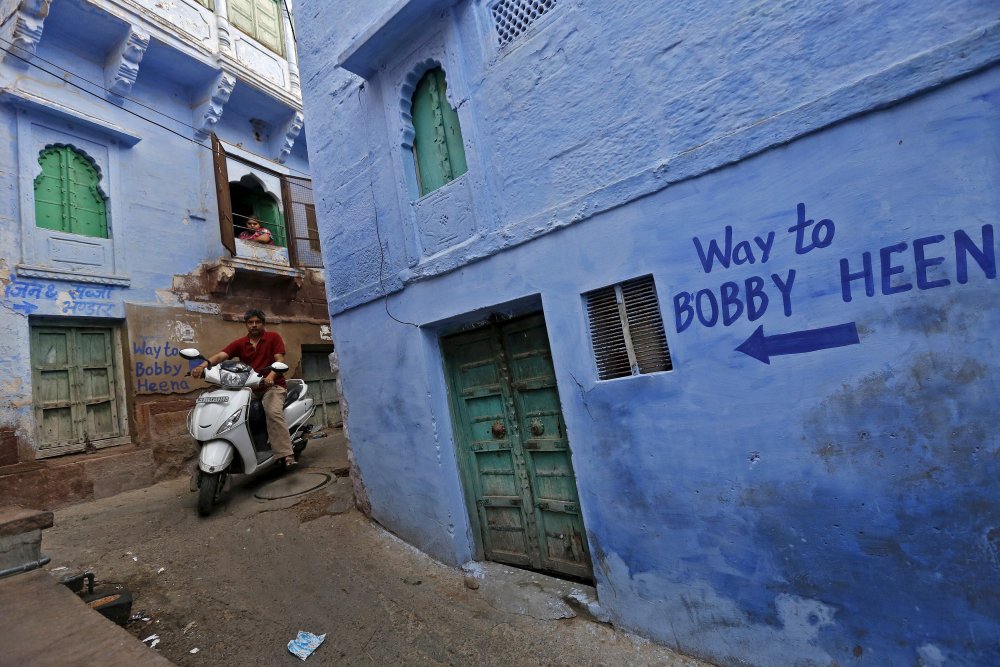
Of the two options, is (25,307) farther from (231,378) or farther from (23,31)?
(23,31)

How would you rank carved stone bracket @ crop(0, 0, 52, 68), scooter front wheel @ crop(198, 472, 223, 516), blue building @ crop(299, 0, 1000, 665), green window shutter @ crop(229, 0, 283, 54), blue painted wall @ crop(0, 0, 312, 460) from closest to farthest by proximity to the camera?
blue building @ crop(299, 0, 1000, 665), scooter front wheel @ crop(198, 472, 223, 516), blue painted wall @ crop(0, 0, 312, 460), carved stone bracket @ crop(0, 0, 52, 68), green window shutter @ crop(229, 0, 283, 54)

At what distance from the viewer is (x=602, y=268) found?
292cm

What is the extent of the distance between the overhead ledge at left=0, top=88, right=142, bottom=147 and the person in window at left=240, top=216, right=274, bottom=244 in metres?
2.02

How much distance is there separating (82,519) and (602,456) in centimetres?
572

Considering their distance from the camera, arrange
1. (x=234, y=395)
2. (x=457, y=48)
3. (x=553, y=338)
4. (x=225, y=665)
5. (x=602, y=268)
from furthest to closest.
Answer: (x=234, y=395)
(x=457, y=48)
(x=553, y=338)
(x=602, y=268)
(x=225, y=665)

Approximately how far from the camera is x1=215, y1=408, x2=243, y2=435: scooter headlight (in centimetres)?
481

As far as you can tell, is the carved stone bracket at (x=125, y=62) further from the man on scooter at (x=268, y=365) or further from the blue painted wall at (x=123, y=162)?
the man on scooter at (x=268, y=365)

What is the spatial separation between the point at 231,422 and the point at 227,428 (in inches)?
2.6

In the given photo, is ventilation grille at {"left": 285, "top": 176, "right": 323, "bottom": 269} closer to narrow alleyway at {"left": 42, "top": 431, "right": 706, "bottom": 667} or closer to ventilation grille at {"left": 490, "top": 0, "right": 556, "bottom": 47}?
narrow alleyway at {"left": 42, "top": 431, "right": 706, "bottom": 667}

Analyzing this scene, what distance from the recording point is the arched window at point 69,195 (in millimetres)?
6668

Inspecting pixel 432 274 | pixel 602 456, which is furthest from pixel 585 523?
pixel 432 274

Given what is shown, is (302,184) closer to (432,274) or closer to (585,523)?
(432,274)

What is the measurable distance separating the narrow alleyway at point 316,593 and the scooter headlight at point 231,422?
2.79 ft

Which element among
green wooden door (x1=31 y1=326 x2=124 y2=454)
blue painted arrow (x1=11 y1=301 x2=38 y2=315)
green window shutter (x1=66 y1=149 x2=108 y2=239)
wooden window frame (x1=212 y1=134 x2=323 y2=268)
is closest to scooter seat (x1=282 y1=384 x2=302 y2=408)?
green wooden door (x1=31 y1=326 x2=124 y2=454)
